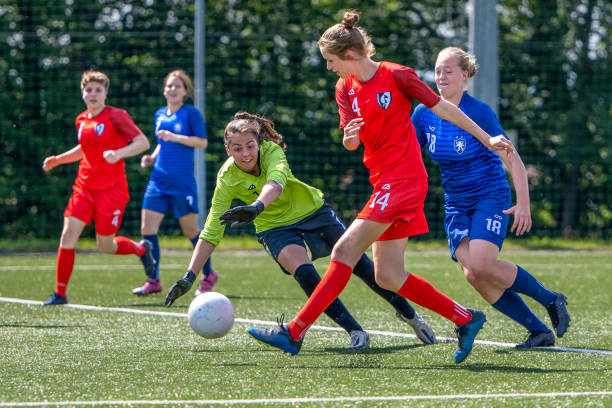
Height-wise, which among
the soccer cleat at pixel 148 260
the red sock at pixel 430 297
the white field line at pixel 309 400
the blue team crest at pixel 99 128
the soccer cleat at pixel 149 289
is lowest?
the soccer cleat at pixel 149 289

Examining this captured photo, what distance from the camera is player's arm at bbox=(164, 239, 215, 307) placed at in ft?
16.1

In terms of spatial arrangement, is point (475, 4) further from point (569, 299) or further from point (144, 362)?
point (144, 362)

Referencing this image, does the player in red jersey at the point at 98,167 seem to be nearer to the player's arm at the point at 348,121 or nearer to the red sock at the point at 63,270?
the red sock at the point at 63,270

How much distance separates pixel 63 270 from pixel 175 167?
5.77 ft

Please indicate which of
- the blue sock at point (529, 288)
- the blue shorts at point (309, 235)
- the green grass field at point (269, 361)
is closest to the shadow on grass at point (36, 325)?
the green grass field at point (269, 361)

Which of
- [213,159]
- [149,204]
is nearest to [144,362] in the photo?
[149,204]

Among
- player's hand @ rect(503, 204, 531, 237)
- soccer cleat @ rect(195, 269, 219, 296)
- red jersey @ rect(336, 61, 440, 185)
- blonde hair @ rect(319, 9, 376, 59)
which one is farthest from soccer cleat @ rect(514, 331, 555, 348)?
soccer cleat @ rect(195, 269, 219, 296)

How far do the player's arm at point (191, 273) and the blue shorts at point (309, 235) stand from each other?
44cm

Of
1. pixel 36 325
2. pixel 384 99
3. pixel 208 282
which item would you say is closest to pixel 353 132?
pixel 384 99

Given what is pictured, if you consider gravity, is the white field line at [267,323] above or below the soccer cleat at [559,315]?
below

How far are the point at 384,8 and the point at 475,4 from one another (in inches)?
207

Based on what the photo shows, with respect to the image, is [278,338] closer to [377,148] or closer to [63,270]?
[377,148]

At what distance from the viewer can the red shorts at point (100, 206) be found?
7.66 metres

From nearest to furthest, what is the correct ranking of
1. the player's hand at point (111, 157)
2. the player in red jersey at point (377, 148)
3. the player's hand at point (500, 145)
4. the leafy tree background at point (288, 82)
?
the player's hand at point (500, 145) → the player in red jersey at point (377, 148) → the player's hand at point (111, 157) → the leafy tree background at point (288, 82)
